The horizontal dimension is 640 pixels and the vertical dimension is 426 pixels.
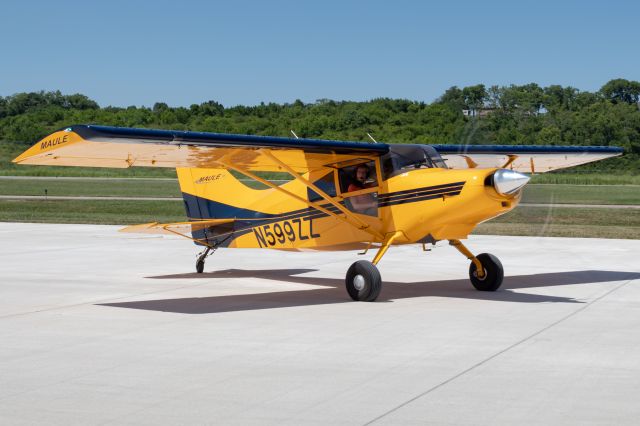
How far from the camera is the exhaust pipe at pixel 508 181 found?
1155cm

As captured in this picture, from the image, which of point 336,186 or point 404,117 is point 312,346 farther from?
point 404,117

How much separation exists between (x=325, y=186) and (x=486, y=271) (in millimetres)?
2771

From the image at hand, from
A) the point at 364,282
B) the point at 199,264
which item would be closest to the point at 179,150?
the point at 364,282

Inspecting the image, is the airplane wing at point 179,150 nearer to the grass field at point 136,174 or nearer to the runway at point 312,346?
the runway at point 312,346

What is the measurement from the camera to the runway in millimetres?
6602

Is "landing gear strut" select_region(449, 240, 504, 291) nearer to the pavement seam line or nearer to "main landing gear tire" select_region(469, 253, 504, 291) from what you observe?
"main landing gear tire" select_region(469, 253, 504, 291)

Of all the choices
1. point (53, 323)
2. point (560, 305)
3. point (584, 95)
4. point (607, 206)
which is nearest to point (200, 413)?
point (53, 323)

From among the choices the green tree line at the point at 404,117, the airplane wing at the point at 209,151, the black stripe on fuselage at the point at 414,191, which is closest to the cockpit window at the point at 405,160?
the airplane wing at the point at 209,151

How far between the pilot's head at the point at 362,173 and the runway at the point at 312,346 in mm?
1736

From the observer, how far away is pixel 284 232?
14.2 metres

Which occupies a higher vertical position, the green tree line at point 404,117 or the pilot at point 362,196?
the green tree line at point 404,117

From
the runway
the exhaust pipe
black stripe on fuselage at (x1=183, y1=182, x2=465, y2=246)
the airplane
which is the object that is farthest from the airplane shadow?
the exhaust pipe

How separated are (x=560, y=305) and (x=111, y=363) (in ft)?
21.4

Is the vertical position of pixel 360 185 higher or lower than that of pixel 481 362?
higher
